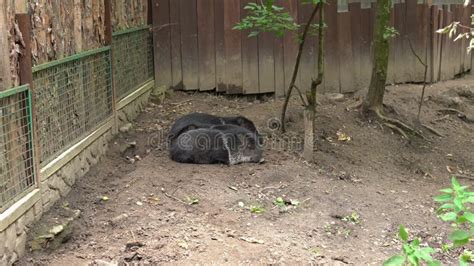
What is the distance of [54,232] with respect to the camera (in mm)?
4402

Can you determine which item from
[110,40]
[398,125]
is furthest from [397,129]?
[110,40]

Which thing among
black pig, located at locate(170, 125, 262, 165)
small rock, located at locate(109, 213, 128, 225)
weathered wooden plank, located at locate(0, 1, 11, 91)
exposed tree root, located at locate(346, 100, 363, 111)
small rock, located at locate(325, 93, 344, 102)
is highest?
weathered wooden plank, located at locate(0, 1, 11, 91)

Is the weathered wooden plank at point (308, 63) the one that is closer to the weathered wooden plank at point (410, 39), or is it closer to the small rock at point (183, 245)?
the weathered wooden plank at point (410, 39)

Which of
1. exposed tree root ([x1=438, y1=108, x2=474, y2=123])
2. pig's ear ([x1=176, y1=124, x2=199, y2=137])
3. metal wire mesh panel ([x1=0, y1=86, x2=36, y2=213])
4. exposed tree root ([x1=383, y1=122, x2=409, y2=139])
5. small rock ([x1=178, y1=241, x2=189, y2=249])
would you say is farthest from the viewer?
exposed tree root ([x1=438, y1=108, x2=474, y2=123])

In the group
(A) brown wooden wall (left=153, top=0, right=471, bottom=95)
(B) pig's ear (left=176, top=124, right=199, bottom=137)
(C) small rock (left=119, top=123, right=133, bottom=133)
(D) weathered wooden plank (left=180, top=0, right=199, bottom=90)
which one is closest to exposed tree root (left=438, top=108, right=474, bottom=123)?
(A) brown wooden wall (left=153, top=0, right=471, bottom=95)

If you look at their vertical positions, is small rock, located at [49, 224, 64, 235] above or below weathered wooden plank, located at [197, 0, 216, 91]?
below

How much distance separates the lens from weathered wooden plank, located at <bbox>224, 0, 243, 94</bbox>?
8.21m

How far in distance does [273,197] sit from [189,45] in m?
3.59

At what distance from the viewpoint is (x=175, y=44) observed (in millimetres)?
8445

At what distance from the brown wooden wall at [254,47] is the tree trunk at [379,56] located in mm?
1184

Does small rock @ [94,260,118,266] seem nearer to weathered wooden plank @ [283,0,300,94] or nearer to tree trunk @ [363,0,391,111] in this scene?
tree trunk @ [363,0,391,111]

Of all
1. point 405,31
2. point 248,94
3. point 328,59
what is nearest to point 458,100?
point 405,31

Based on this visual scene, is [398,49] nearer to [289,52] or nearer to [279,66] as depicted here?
[289,52]

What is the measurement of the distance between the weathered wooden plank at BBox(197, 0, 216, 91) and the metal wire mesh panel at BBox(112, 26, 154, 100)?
0.70 meters
